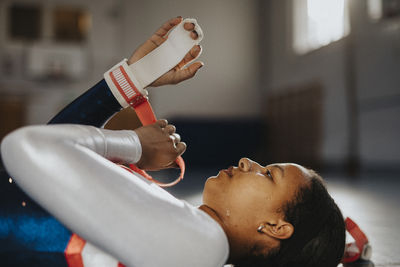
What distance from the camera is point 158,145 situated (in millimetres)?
819

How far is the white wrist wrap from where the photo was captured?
92 centimetres

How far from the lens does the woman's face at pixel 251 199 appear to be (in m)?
0.77

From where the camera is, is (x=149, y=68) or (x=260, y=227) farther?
(x=149, y=68)

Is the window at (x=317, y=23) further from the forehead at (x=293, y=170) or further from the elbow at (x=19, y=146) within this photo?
the elbow at (x=19, y=146)

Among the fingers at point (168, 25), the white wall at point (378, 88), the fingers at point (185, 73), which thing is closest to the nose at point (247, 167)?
the fingers at point (185, 73)

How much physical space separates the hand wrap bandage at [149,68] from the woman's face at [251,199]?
0.52ft

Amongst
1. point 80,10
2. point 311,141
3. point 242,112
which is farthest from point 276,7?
point 80,10

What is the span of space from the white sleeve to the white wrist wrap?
284 millimetres

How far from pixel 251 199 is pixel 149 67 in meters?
0.37

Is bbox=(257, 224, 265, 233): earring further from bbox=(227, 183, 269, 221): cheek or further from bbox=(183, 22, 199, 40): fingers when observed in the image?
bbox=(183, 22, 199, 40): fingers

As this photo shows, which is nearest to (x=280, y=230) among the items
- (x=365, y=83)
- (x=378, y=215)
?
(x=378, y=215)

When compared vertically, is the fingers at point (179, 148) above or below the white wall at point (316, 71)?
above

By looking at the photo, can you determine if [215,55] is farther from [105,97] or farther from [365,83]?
[105,97]

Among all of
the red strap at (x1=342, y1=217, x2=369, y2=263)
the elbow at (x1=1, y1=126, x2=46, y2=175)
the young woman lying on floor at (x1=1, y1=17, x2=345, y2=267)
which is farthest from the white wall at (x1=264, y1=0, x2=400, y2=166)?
the elbow at (x1=1, y1=126, x2=46, y2=175)
